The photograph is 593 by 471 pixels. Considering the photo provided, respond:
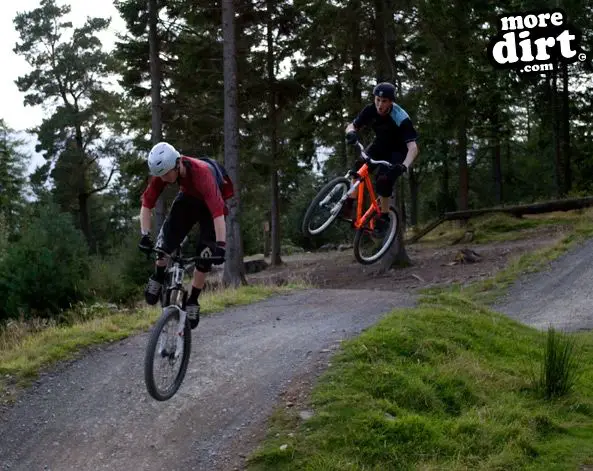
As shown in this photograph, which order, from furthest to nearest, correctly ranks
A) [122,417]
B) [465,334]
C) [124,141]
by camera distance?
[124,141] → [465,334] → [122,417]

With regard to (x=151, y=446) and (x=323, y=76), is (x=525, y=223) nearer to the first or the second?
(x=323, y=76)

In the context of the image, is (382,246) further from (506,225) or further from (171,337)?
(506,225)

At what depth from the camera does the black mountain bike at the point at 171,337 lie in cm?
710

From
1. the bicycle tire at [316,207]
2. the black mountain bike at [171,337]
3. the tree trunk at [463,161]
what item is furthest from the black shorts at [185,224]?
the tree trunk at [463,161]

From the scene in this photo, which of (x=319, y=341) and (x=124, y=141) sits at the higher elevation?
(x=124, y=141)

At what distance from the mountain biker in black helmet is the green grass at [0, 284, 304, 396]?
13.9ft

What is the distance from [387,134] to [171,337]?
415cm

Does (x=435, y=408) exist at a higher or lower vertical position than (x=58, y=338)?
lower

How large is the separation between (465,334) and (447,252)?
14602mm

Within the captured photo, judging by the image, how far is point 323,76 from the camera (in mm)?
27344

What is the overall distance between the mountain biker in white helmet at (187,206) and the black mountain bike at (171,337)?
0.32 ft

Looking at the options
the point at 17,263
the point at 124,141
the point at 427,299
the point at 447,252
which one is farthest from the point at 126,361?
the point at 124,141

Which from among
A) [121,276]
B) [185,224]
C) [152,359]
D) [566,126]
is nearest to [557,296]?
[185,224]

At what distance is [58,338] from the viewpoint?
34.6 ft
